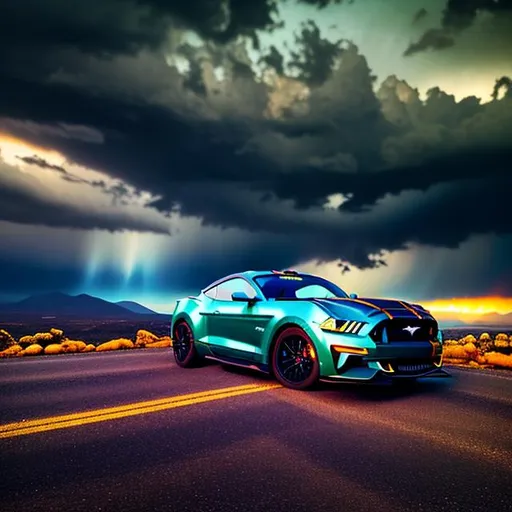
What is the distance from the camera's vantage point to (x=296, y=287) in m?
6.73

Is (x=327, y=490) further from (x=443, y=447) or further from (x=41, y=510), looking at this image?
(x=41, y=510)

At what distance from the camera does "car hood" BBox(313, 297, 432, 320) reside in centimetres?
516

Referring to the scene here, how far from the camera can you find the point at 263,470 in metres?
2.92

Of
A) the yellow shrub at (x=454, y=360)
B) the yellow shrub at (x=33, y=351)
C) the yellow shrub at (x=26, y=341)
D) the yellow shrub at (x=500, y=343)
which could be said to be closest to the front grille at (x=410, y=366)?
the yellow shrub at (x=454, y=360)

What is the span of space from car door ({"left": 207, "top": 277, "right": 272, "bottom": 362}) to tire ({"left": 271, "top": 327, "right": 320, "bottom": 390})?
347mm

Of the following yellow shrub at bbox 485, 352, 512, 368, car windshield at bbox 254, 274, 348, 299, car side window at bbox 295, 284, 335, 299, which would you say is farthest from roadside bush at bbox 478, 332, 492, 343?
car side window at bbox 295, 284, 335, 299

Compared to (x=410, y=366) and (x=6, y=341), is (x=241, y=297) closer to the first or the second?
(x=410, y=366)

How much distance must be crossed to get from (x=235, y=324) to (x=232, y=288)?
756mm

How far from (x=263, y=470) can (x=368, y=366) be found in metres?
2.35

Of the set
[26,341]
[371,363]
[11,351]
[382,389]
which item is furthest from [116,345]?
[371,363]

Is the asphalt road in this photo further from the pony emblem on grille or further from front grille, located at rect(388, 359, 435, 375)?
the pony emblem on grille

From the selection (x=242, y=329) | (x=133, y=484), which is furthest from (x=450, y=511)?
(x=242, y=329)

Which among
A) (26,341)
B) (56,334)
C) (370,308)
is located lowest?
(26,341)

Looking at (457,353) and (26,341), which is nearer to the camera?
(457,353)
